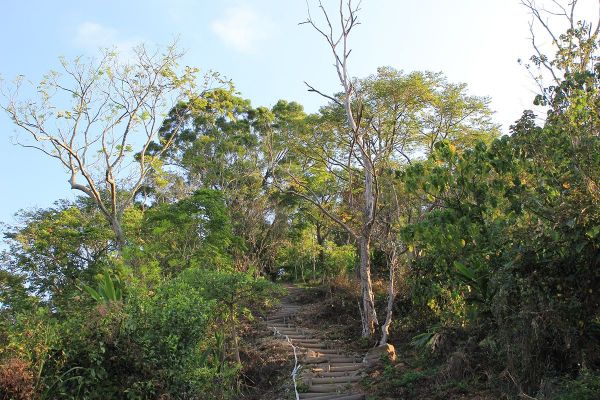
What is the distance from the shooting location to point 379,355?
33.6ft

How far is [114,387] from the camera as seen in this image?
6.64 metres

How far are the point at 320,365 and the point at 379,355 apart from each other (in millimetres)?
1185

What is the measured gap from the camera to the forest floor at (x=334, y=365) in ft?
25.7

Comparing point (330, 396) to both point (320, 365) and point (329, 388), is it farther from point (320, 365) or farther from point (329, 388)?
point (320, 365)

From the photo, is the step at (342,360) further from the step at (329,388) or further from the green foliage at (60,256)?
the green foliage at (60,256)

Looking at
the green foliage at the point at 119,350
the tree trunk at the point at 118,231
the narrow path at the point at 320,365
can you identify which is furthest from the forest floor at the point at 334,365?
the tree trunk at the point at 118,231

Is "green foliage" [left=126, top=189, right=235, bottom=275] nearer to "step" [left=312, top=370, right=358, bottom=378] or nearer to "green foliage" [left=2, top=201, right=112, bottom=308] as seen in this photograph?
A: "green foliage" [left=2, top=201, right=112, bottom=308]

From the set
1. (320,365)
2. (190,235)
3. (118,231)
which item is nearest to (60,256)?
(118,231)

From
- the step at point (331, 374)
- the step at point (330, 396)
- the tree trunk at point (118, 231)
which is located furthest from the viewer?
the tree trunk at point (118, 231)

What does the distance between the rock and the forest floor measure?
0.39ft

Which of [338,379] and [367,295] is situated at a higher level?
[367,295]

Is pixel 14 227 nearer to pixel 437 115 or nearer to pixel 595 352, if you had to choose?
pixel 437 115

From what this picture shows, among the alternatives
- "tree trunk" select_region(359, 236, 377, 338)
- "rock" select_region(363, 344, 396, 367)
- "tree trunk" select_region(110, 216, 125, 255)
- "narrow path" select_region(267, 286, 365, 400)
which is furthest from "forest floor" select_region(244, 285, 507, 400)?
"tree trunk" select_region(110, 216, 125, 255)

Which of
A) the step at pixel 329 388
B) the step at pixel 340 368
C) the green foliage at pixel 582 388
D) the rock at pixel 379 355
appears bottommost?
the step at pixel 329 388
